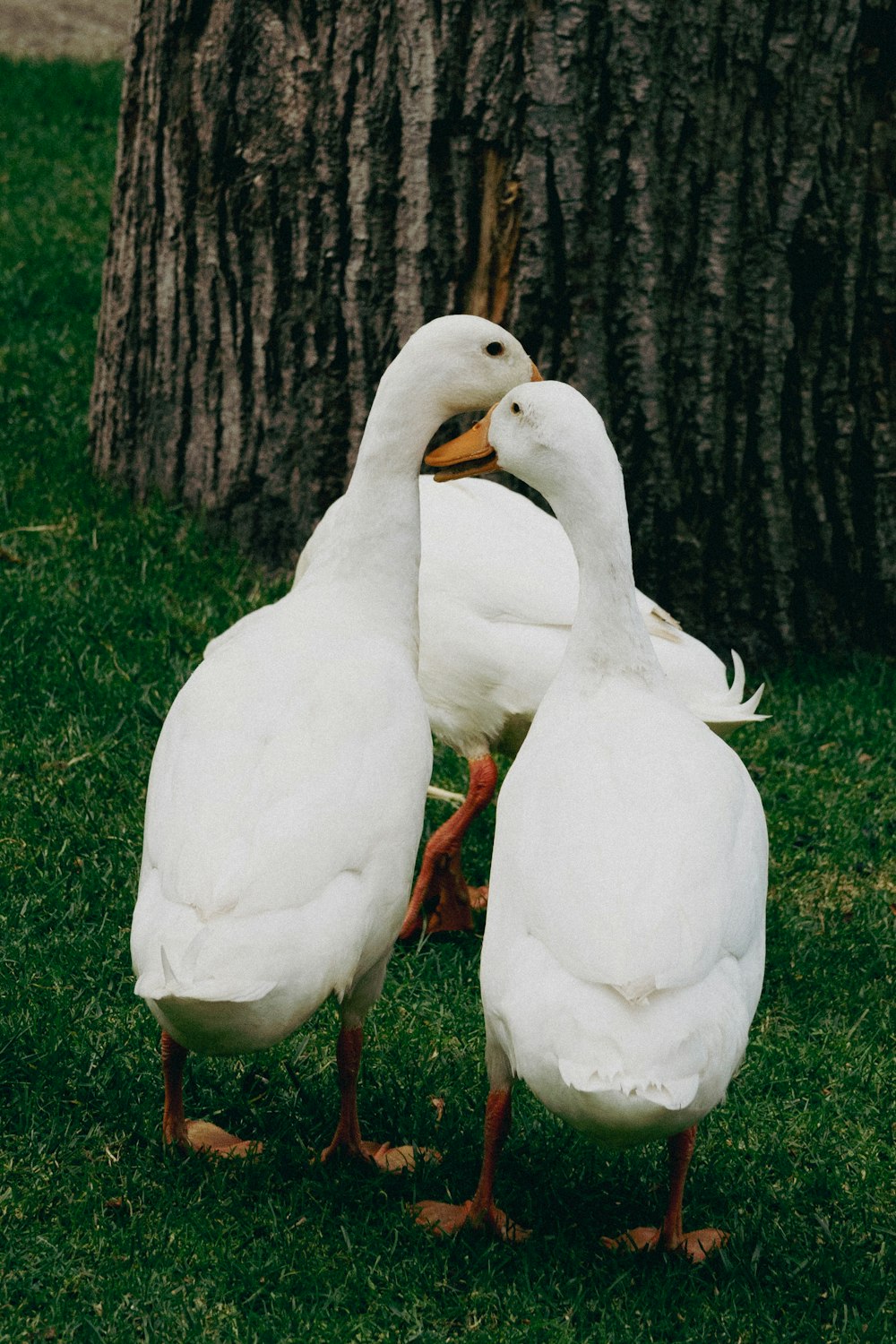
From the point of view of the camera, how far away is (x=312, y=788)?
2957 millimetres

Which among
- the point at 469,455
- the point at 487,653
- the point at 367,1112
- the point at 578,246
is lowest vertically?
the point at 367,1112

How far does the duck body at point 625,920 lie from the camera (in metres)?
2.54

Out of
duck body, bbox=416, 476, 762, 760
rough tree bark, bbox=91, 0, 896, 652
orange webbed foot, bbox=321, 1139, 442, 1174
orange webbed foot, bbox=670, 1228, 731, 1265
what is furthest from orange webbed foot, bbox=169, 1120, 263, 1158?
rough tree bark, bbox=91, 0, 896, 652

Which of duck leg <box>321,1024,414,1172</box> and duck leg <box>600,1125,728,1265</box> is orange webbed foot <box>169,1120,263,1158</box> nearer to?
duck leg <box>321,1024,414,1172</box>

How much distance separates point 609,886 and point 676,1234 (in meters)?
0.79

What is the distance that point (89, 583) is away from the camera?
210 inches

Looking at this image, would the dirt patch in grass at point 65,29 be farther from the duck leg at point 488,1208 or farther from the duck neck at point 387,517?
the duck leg at point 488,1208

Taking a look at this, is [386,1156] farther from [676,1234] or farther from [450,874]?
[450,874]

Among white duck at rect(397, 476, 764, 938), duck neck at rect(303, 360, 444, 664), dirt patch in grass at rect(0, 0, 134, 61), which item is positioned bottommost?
white duck at rect(397, 476, 764, 938)

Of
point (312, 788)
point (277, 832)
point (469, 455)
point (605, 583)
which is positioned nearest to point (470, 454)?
point (469, 455)

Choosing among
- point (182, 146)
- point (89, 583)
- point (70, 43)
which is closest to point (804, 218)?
point (182, 146)

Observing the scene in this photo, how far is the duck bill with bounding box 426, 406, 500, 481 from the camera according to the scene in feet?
11.8

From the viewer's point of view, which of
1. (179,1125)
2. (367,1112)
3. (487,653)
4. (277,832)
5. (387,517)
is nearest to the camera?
(277,832)

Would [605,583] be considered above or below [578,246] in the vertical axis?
below
